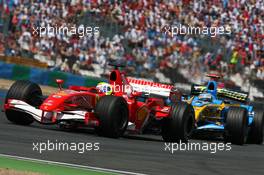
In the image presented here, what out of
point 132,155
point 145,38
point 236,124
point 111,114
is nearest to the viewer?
point 132,155

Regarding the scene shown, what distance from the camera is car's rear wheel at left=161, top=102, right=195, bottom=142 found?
14.0 m

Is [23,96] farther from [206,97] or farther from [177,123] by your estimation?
[206,97]

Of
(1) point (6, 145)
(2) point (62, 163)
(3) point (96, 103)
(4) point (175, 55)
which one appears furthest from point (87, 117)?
(4) point (175, 55)

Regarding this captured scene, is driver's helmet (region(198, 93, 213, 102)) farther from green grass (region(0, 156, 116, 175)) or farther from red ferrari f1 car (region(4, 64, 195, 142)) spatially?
green grass (region(0, 156, 116, 175))

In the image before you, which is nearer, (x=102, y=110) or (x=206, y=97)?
(x=102, y=110)

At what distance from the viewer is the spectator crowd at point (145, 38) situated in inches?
992

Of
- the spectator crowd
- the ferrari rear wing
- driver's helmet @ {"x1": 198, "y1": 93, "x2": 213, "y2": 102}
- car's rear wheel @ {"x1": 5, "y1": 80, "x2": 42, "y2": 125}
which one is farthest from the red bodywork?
the spectator crowd

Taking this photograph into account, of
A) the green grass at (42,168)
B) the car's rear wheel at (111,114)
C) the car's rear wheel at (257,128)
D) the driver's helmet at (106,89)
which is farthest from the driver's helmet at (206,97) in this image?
the green grass at (42,168)

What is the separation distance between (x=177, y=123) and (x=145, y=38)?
12126 mm

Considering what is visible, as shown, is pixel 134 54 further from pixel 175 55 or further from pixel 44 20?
pixel 44 20

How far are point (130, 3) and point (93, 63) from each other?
9.04 feet

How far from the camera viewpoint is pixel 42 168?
8836 millimetres

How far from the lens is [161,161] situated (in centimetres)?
1063

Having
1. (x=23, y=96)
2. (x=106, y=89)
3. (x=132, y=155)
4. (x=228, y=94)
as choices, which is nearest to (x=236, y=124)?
(x=228, y=94)
